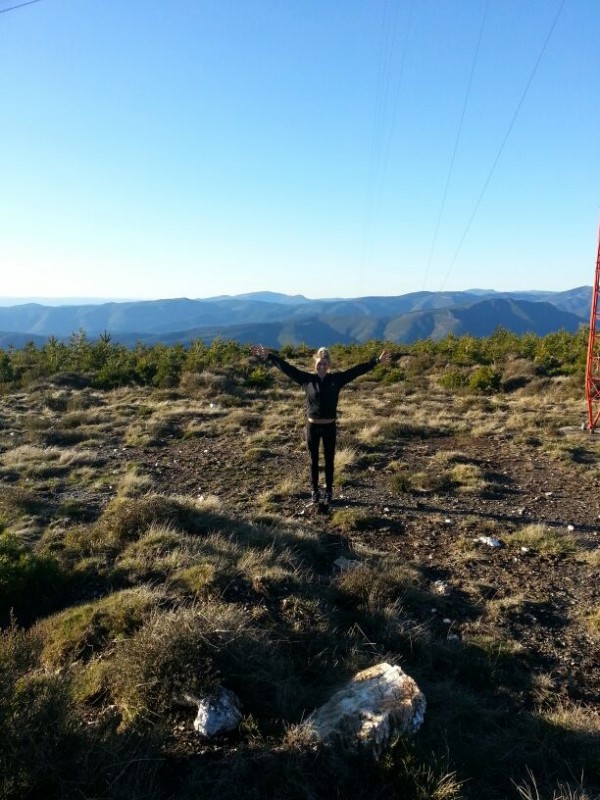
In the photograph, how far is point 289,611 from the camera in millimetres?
4340

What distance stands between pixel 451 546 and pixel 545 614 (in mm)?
1588

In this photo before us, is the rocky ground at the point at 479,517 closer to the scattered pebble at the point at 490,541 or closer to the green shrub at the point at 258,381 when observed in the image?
the scattered pebble at the point at 490,541

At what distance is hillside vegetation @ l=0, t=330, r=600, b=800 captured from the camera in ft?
9.19

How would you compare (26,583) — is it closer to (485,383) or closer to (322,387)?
(322,387)

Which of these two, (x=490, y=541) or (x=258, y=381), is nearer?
(x=490, y=541)

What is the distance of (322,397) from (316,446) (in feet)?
2.48

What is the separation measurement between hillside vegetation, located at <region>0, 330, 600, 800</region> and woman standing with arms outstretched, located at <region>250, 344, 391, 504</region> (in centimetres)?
65

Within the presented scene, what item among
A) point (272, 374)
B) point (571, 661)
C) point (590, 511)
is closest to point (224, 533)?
point (571, 661)

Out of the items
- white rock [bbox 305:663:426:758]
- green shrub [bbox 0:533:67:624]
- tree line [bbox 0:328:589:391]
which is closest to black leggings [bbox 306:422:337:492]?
green shrub [bbox 0:533:67:624]

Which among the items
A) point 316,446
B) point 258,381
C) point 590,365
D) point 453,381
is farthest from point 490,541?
point 453,381

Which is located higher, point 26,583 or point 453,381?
point 26,583

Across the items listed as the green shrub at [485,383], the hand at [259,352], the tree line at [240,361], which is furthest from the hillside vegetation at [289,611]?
the tree line at [240,361]

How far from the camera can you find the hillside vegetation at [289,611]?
9.19 ft

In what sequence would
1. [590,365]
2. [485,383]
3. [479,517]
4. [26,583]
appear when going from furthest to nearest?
[485,383] → [590,365] → [479,517] → [26,583]
